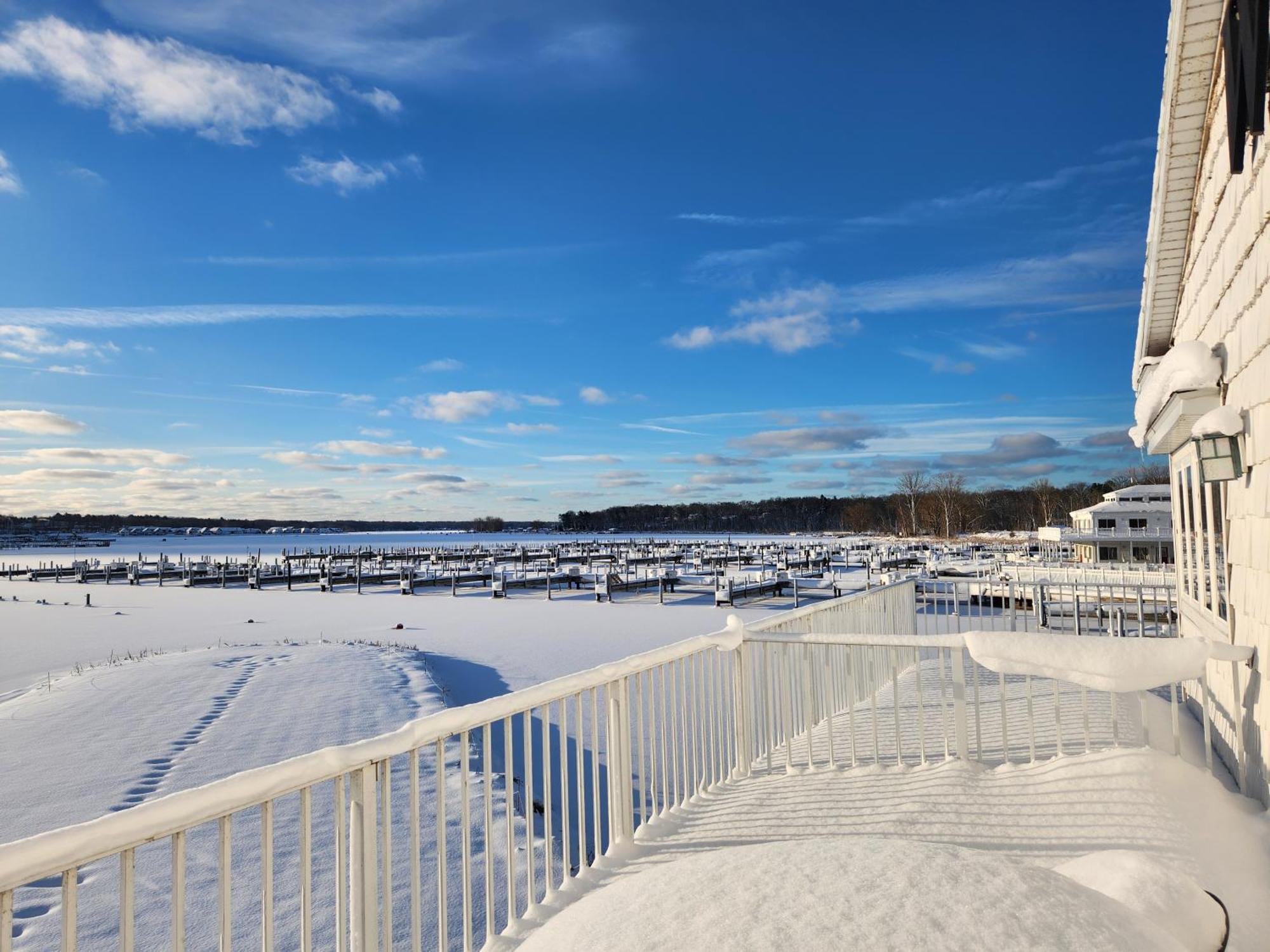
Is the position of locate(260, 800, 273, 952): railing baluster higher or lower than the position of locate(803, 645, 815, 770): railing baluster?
higher

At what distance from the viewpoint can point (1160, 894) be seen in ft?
4.32

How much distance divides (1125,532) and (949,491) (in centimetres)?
3943

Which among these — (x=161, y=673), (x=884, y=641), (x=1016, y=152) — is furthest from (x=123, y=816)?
(x=1016, y=152)

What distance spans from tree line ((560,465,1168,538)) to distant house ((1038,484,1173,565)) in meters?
23.2

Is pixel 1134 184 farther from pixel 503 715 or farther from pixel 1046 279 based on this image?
pixel 503 715

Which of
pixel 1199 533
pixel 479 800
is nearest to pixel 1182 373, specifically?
pixel 1199 533

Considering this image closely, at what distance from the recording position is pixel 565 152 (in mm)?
12867

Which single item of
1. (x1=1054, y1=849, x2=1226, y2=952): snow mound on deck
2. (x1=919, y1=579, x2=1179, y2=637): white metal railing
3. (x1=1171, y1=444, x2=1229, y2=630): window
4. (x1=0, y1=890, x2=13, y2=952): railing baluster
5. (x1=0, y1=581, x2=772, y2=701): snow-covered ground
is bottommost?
(x1=0, y1=581, x2=772, y2=701): snow-covered ground

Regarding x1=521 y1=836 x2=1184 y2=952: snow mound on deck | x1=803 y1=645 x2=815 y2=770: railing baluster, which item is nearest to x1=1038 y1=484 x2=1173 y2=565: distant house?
x1=803 y1=645 x2=815 y2=770: railing baluster

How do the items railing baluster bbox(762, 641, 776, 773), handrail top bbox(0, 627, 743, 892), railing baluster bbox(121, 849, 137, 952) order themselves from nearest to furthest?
handrail top bbox(0, 627, 743, 892) → railing baluster bbox(121, 849, 137, 952) → railing baluster bbox(762, 641, 776, 773)

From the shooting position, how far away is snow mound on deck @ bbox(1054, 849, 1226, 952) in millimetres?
1266

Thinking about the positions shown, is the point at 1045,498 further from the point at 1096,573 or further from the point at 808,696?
the point at 808,696

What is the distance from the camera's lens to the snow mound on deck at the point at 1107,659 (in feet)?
11.5

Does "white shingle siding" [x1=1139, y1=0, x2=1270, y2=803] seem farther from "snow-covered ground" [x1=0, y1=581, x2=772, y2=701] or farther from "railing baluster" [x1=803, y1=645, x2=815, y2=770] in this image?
"snow-covered ground" [x1=0, y1=581, x2=772, y2=701]
